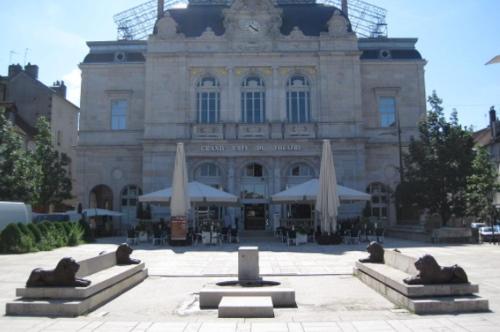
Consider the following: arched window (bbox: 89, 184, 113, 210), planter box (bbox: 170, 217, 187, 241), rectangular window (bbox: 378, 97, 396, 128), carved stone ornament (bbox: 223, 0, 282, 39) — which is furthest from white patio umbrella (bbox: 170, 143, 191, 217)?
rectangular window (bbox: 378, 97, 396, 128)

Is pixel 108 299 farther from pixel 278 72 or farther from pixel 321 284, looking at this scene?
pixel 278 72

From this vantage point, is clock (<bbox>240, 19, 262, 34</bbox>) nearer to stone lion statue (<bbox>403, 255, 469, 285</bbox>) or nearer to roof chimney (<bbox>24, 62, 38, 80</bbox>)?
roof chimney (<bbox>24, 62, 38, 80</bbox>)

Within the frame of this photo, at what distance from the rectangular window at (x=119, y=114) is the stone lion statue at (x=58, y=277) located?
2876cm

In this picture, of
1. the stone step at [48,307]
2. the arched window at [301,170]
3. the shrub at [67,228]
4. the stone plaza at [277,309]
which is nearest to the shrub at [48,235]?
the shrub at [67,228]

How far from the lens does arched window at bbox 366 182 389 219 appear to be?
35.7 meters

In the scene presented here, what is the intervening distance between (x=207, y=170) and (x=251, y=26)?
1035 cm

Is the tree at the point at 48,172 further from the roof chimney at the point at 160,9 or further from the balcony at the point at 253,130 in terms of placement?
the balcony at the point at 253,130

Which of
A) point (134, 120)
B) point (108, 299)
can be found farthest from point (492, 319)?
point (134, 120)

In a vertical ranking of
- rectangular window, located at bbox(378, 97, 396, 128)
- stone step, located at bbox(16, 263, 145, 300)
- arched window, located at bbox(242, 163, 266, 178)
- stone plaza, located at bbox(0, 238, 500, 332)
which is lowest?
stone plaza, located at bbox(0, 238, 500, 332)

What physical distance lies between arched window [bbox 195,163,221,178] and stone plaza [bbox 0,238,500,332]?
16772mm

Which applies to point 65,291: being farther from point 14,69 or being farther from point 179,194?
point 14,69

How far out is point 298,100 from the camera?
115 ft

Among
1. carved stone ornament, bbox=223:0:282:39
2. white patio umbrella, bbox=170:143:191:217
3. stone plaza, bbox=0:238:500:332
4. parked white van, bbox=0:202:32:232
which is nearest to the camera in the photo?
stone plaza, bbox=0:238:500:332

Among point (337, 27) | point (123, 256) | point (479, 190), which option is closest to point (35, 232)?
point (123, 256)
